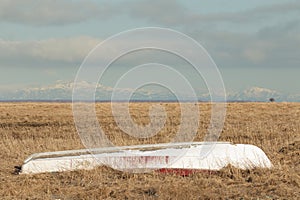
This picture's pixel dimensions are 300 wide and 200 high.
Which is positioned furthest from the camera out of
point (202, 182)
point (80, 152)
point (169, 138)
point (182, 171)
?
point (169, 138)

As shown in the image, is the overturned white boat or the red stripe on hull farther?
the overturned white boat

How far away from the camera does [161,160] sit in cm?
1005

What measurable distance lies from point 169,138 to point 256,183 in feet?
32.0

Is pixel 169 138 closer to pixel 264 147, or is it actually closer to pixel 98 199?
pixel 264 147

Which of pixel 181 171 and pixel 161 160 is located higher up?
pixel 161 160

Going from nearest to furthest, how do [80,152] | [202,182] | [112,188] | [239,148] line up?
1. [112,188]
2. [202,182]
3. [239,148]
4. [80,152]

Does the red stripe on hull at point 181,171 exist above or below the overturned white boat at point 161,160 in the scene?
below

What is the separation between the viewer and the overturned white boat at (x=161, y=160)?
32.6 feet

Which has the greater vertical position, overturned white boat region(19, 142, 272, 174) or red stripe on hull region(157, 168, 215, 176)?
overturned white boat region(19, 142, 272, 174)

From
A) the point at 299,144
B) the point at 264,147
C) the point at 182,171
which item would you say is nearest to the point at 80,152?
the point at 182,171

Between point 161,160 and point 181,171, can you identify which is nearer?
point 181,171

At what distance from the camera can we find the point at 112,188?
8.18m

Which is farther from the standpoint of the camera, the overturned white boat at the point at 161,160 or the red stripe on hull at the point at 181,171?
the overturned white boat at the point at 161,160

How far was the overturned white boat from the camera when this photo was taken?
9.94 meters
